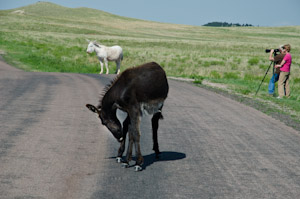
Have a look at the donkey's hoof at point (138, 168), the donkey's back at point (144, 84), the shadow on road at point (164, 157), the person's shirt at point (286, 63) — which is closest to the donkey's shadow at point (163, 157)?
the shadow on road at point (164, 157)

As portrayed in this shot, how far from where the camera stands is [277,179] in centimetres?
625

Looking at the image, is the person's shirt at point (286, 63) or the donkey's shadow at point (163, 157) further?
the person's shirt at point (286, 63)

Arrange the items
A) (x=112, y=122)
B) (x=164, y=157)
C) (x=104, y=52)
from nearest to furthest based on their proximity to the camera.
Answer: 1. (x=112, y=122)
2. (x=164, y=157)
3. (x=104, y=52)

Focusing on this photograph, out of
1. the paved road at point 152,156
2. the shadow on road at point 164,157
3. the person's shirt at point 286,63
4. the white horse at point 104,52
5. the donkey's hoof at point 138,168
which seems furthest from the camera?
the white horse at point 104,52

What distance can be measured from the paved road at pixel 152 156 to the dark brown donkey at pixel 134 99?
607mm

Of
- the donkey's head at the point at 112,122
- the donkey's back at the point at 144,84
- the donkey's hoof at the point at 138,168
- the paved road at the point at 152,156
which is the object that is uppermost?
the donkey's back at the point at 144,84

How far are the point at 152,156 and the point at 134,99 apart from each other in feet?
5.00

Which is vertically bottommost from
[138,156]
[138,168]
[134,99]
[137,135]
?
[138,168]

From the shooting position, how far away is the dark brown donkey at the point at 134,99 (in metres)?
6.14

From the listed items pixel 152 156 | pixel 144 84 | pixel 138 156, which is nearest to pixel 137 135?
pixel 138 156

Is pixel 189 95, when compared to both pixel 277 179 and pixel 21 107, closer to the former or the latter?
pixel 21 107

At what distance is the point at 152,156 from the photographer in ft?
23.7

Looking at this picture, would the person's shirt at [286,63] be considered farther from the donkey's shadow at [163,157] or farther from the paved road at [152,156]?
the donkey's shadow at [163,157]

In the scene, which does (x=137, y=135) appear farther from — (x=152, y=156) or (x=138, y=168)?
(x=152, y=156)
